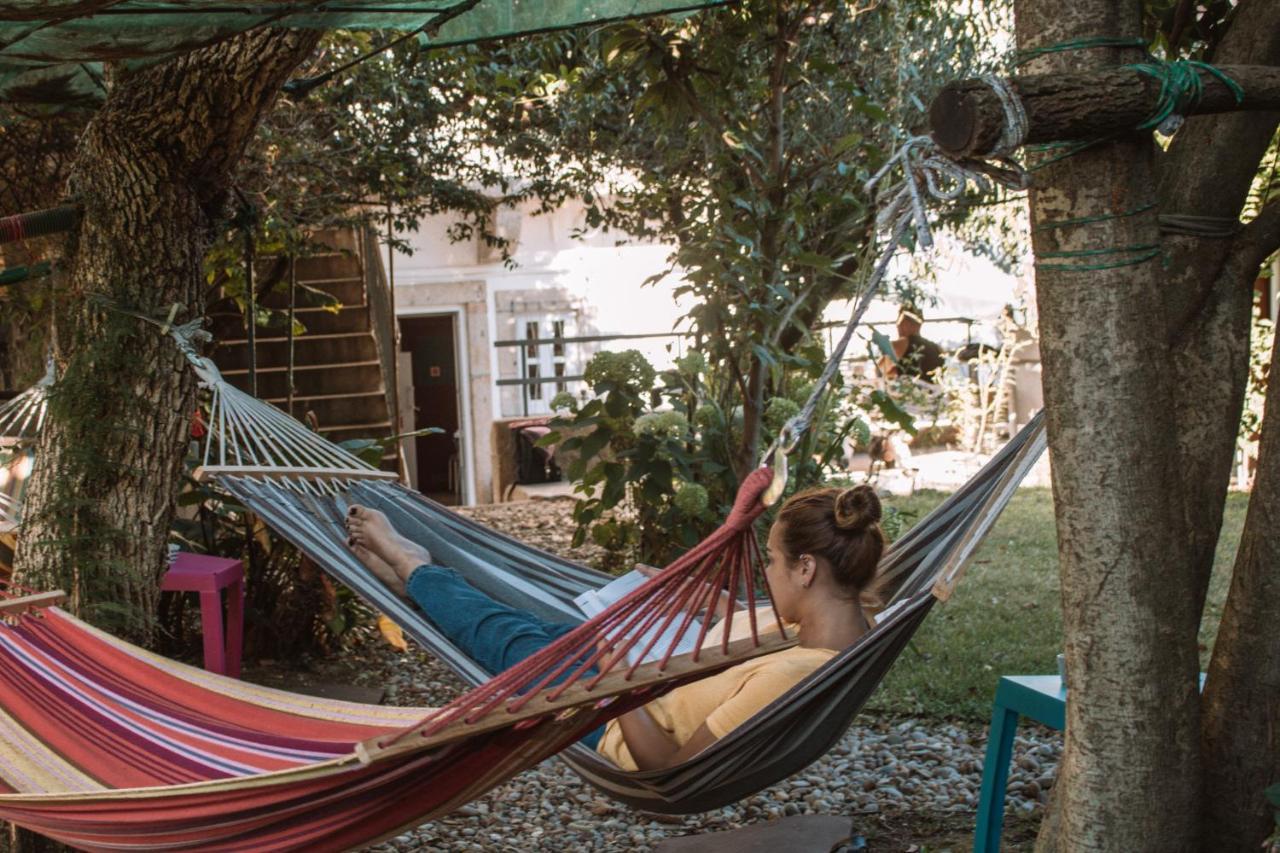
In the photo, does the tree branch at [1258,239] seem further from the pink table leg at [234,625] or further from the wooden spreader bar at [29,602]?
the pink table leg at [234,625]

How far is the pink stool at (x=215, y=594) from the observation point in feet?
9.27

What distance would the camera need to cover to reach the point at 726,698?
6.02 feet

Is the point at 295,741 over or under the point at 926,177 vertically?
under

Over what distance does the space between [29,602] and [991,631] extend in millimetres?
2731

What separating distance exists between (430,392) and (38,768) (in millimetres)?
7552

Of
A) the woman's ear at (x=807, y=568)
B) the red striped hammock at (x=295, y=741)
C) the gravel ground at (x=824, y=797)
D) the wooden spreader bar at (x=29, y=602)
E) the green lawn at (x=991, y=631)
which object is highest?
the woman's ear at (x=807, y=568)

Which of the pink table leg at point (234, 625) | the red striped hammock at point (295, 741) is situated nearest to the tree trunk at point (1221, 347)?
the red striped hammock at point (295, 741)

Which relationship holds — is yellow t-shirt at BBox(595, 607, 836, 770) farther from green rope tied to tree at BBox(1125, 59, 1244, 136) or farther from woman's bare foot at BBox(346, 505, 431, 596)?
green rope tied to tree at BBox(1125, 59, 1244, 136)

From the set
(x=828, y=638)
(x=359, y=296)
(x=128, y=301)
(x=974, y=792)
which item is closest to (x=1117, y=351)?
(x=828, y=638)

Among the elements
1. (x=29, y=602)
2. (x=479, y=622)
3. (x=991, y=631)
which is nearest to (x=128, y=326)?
(x=29, y=602)

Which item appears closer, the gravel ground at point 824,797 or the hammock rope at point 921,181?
the hammock rope at point 921,181

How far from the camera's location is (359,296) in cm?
598

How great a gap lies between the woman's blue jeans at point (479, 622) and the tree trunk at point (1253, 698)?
34.6 inches

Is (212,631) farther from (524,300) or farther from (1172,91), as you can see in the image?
(524,300)
